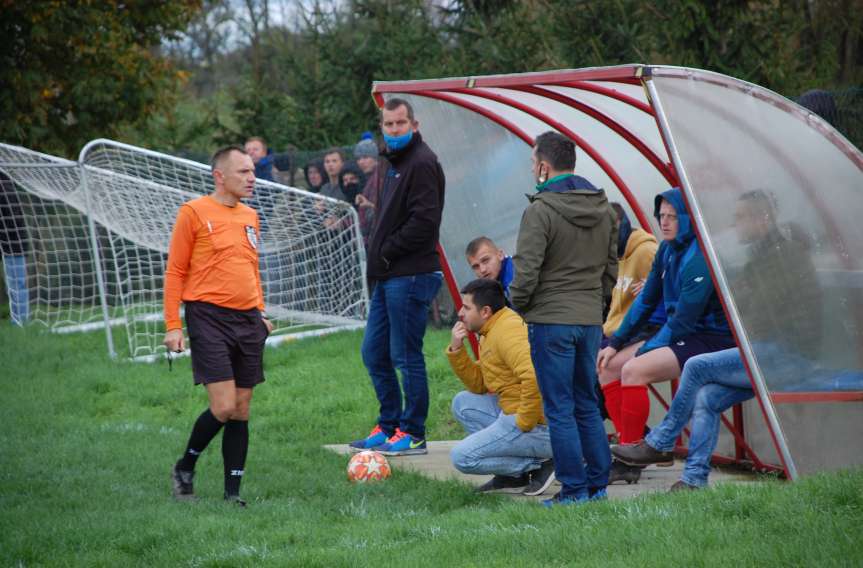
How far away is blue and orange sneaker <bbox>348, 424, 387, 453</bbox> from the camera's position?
8570mm

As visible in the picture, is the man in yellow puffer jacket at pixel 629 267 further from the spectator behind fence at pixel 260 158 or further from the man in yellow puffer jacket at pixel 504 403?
the spectator behind fence at pixel 260 158

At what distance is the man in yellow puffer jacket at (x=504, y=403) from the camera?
6.82 meters

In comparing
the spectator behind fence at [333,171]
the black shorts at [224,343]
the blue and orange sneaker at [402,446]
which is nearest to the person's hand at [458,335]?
the black shorts at [224,343]

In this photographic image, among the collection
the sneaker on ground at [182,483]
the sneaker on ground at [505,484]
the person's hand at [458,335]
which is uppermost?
the person's hand at [458,335]

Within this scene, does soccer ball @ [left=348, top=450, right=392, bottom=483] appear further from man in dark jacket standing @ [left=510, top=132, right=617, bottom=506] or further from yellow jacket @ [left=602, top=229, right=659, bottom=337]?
yellow jacket @ [left=602, top=229, right=659, bottom=337]

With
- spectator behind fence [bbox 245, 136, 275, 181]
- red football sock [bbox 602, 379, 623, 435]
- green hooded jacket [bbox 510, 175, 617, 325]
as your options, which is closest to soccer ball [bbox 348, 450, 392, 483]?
red football sock [bbox 602, 379, 623, 435]

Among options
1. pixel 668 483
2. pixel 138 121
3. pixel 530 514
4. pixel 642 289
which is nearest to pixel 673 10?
pixel 642 289

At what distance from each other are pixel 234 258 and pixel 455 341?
142 cm

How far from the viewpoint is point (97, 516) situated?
634 cm

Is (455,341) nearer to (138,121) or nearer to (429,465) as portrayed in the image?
(429,465)

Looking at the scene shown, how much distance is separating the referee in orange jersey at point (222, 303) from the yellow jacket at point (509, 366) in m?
1.30

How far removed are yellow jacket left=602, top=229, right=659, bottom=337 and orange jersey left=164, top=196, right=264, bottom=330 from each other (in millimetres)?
2558

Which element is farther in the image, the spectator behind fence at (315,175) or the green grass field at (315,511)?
the spectator behind fence at (315,175)

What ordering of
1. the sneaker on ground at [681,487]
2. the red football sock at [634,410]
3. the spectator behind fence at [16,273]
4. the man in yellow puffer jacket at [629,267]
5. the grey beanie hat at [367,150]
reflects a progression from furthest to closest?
the spectator behind fence at [16,273]
the grey beanie hat at [367,150]
the man in yellow puffer jacket at [629,267]
the red football sock at [634,410]
the sneaker on ground at [681,487]
